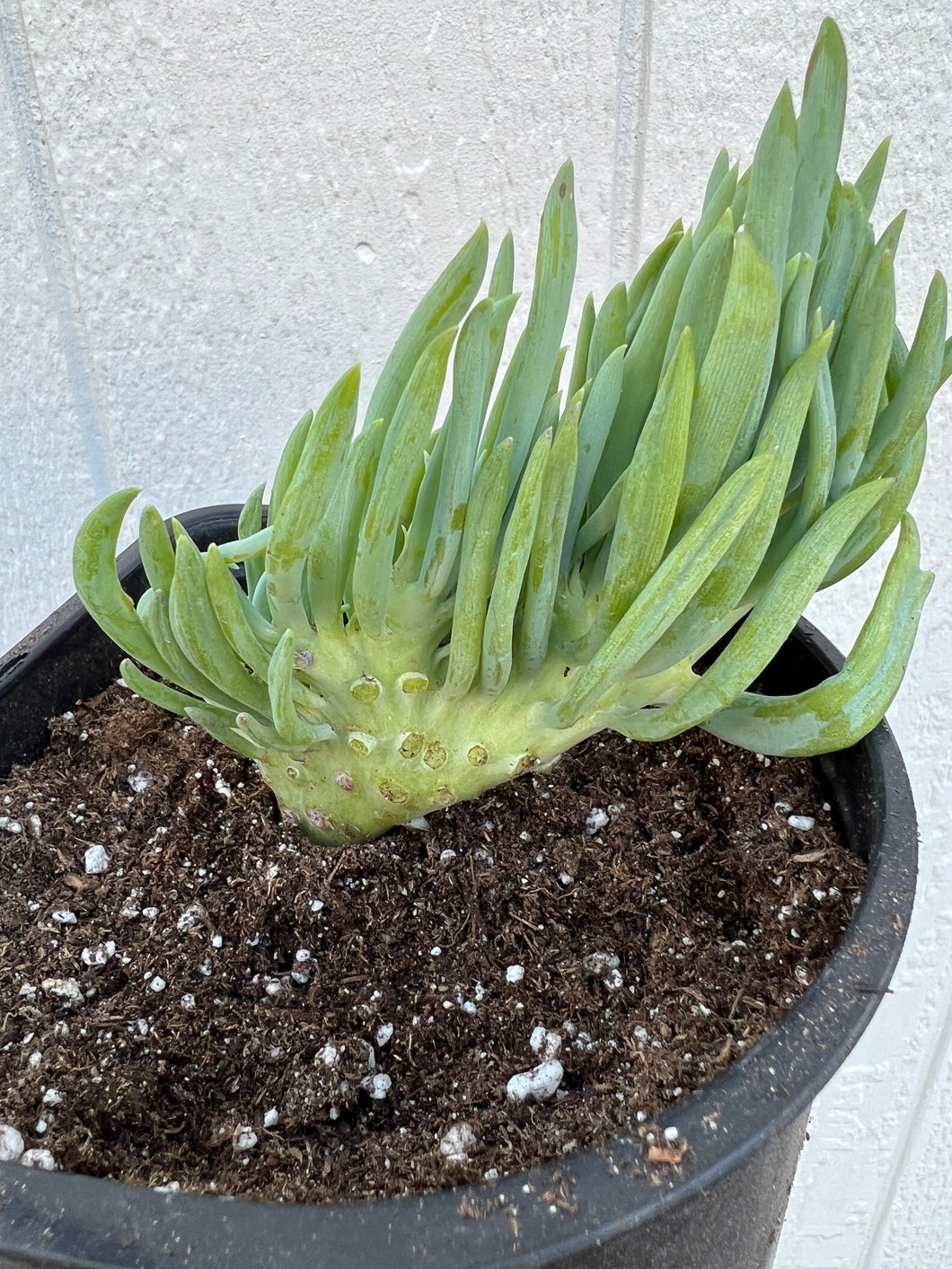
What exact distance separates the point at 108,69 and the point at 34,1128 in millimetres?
666

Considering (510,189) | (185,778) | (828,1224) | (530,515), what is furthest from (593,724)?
(828,1224)

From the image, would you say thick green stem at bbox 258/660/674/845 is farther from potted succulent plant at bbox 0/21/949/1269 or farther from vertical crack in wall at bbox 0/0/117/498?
vertical crack in wall at bbox 0/0/117/498

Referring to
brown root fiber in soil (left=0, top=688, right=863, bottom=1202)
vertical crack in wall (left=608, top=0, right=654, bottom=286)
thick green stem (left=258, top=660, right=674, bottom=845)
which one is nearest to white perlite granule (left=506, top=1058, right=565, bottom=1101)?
brown root fiber in soil (left=0, top=688, right=863, bottom=1202)

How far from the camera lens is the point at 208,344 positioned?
0.82 meters

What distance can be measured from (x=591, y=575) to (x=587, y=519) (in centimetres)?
2

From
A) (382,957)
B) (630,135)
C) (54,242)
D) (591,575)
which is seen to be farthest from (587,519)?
(54,242)

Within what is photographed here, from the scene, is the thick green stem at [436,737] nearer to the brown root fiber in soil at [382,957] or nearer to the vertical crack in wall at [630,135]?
the brown root fiber in soil at [382,957]

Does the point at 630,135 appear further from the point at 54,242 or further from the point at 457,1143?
the point at 457,1143

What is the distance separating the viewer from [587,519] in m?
0.39

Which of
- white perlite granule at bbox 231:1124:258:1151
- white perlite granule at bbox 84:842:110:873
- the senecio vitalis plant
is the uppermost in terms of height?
the senecio vitalis plant

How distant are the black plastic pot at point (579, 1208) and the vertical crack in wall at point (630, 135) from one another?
0.53m

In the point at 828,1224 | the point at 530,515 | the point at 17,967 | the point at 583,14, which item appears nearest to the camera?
the point at 530,515

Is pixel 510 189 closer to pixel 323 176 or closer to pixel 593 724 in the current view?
pixel 323 176

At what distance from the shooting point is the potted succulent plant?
1.08ft
